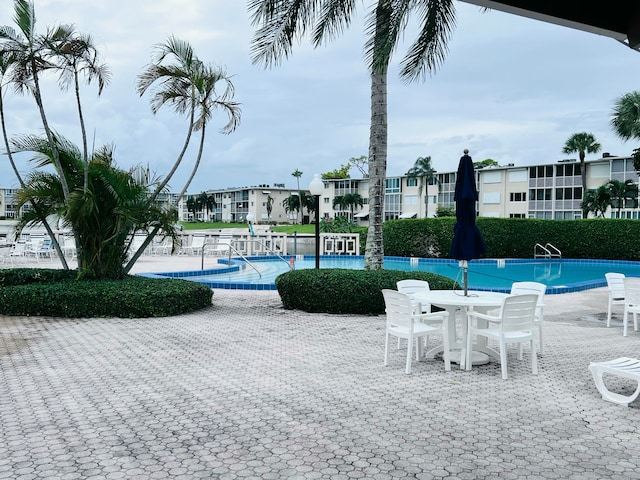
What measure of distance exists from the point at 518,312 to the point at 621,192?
129 feet

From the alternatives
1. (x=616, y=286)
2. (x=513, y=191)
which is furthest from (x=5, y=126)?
(x=513, y=191)

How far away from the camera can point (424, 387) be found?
233 inches

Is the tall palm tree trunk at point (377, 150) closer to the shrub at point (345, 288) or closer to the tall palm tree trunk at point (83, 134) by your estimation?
the shrub at point (345, 288)

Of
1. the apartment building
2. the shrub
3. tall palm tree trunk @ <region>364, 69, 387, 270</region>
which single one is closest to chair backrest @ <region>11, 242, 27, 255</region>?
the shrub

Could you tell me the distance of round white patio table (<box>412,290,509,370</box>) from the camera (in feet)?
22.0

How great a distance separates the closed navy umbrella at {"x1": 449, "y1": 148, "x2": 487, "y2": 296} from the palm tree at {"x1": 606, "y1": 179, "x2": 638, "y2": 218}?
38399mm

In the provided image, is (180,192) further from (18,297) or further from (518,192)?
(518,192)

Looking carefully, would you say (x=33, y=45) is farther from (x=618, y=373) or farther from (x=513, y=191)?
(x=513, y=191)

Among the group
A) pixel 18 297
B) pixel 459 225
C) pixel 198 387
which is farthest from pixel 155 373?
pixel 18 297

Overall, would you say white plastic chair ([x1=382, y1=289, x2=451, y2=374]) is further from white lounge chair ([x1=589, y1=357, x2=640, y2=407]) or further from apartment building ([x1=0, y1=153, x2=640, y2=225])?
apartment building ([x1=0, y1=153, x2=640, y2=225])

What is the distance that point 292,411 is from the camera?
5.09m

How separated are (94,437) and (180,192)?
8116 mm

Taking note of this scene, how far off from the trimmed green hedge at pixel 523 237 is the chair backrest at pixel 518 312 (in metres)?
18.4

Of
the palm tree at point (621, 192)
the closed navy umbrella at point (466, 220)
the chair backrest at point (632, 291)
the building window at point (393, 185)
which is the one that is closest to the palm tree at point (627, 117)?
the palm tree at point (621, 192)
